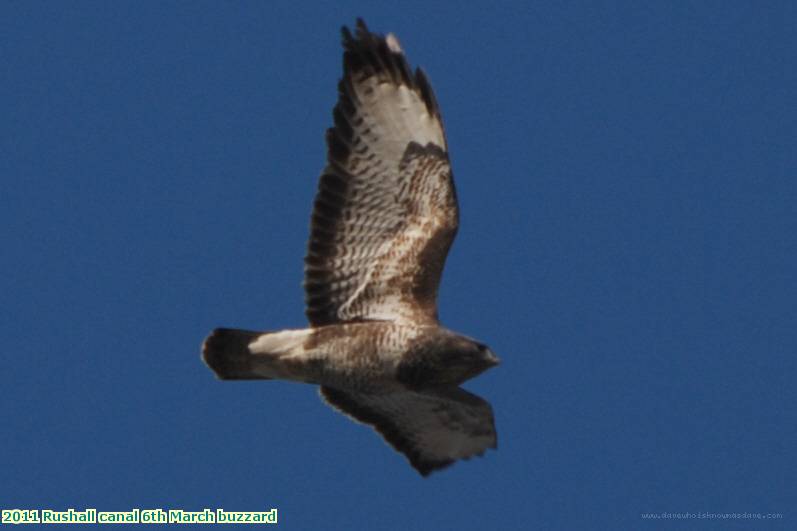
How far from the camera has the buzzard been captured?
9.98 meters

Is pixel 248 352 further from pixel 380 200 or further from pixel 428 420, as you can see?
pixel 428 420

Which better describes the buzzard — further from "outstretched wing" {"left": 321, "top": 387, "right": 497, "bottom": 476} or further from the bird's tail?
"outstretched wing" {"left": 321, "top": 387, "right": 497, "bottom": 476}

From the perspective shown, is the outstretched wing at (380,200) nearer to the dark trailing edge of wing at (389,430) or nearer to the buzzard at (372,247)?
the buzzard at (372,247)

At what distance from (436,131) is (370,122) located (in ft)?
1.48

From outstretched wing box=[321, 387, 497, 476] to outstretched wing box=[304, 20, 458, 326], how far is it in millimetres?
747

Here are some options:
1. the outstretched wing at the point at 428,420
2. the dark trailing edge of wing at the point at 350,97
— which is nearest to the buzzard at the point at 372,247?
the dark trailing edge of wing at the point at 350,97

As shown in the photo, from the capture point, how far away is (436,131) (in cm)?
999

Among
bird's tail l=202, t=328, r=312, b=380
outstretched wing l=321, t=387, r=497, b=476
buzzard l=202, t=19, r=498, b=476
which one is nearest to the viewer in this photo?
buzzard l=202, t=19, r=498, b=476

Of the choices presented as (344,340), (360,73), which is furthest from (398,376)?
(360,73)

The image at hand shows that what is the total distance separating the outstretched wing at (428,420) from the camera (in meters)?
10.6

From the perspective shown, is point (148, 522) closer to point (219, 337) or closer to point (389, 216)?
point (219, 337)

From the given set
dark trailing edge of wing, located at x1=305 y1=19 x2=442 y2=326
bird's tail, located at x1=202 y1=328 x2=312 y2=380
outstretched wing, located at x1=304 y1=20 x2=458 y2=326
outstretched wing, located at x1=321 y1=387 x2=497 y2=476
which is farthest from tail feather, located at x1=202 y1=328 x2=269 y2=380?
dark trailing edge of wing, located at x1=305 y1=19 x2=442 y2=326

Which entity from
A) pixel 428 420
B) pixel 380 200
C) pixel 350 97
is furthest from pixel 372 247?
pixel 428 420

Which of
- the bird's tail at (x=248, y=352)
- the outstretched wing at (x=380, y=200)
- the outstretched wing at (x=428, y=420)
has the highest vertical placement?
the outstretched wing at (x=380, y=200)
